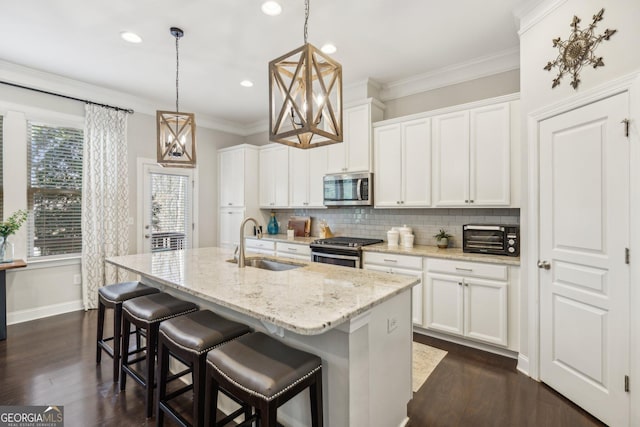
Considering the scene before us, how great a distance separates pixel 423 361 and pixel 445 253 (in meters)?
1.06

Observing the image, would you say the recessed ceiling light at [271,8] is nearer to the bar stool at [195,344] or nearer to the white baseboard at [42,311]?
the bar stool at [195,344]

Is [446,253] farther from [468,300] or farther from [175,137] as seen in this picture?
[175,137]

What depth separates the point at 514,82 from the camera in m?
3.24

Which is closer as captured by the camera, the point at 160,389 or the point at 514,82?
the point at 160,389

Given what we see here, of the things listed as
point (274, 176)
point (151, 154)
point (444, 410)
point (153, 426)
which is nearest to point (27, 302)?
point (151, 154)

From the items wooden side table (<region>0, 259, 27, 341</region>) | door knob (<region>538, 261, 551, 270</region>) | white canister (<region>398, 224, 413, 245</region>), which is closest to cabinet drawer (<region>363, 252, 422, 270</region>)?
white canister (<region>398, 224, 413, 245</region>)

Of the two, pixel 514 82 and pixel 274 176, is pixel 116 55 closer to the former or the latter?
pixel 274 176

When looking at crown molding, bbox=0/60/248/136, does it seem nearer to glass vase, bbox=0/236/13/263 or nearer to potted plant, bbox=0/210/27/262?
potted plant, bbox=0/210/27/262

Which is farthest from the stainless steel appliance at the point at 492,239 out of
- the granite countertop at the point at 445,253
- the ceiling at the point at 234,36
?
the ceiling at the point at 234,36

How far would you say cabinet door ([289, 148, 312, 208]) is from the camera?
4703mm

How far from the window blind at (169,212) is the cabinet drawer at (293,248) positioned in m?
1.78

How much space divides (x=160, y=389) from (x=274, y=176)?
375 cm

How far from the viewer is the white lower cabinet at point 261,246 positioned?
4.78 m

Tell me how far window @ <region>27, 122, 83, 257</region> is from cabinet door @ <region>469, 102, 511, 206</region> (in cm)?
488
